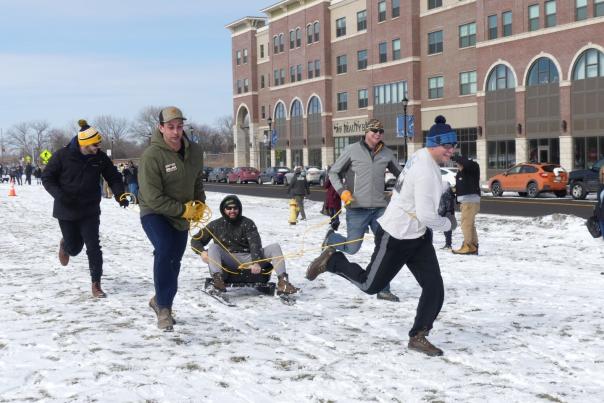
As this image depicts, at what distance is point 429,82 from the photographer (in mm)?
49844

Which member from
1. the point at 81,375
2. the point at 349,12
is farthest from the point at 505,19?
the point at 81,375

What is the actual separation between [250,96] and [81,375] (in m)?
70.3

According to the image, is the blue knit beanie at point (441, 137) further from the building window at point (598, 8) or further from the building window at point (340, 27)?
the building window at point (340, 27)

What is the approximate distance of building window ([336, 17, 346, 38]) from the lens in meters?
58.8

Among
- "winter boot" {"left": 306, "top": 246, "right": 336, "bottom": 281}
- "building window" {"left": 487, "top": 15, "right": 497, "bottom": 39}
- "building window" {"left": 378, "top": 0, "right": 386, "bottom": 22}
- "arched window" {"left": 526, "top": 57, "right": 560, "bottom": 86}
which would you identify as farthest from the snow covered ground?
"building window" {"left": 378, "top": 0, "right": 386, "bottom": 22}

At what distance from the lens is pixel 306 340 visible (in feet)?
18.9

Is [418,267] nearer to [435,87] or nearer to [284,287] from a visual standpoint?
[284,287]

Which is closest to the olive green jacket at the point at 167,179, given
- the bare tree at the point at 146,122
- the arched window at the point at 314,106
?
the arched window at the point at 314,106

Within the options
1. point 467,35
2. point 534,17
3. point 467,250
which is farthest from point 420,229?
point 467,35

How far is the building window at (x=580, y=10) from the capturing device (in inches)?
1475

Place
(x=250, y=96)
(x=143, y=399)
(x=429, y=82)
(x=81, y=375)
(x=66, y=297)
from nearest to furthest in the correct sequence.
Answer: (x=143, y=399) < (x=81, y=375) < (x=66, y=297) < (x=429, y=82) < (x=250, y=96)

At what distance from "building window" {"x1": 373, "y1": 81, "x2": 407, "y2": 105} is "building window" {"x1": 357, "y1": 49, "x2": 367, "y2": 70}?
2843 mm

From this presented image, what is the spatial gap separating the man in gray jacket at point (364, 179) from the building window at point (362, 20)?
5070 cm

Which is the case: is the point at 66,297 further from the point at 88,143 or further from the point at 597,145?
the point at 597,145
